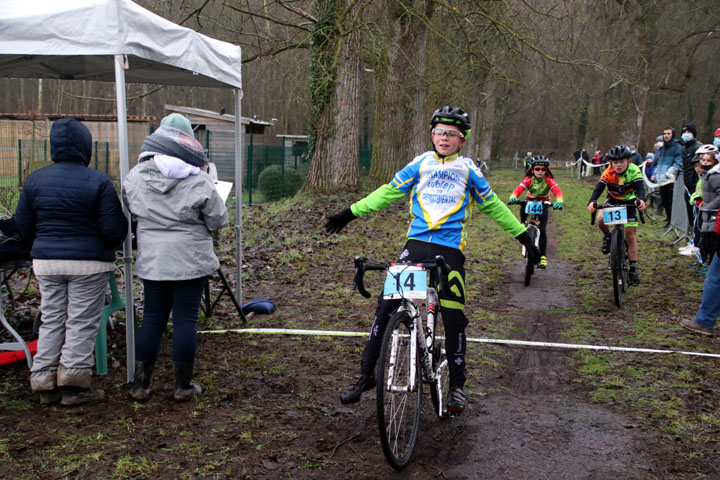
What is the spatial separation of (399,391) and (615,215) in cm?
578

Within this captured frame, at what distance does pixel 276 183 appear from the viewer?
2039 cm

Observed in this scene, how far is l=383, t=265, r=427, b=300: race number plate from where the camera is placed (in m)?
3.90

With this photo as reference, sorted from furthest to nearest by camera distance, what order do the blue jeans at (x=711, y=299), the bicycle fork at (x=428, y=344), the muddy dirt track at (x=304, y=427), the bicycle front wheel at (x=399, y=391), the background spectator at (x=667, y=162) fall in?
1. the background spectator at (x=667, y=162)
2. the blue jeans at (x=711, y=299)
3. the bicycle fork at (x=428, y=344)
4. the muddy dirt track at (x=304, y=427)
5. the bicycle front wheel at (x=399, y=391)

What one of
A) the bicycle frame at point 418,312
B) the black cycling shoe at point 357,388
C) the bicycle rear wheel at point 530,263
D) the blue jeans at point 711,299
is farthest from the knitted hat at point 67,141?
the bicycle rear wheel at point 530,263

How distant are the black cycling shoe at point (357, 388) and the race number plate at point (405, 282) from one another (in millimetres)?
709

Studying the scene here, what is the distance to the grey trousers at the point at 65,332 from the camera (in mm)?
4527

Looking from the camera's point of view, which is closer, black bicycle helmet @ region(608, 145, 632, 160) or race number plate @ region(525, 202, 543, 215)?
black bicycle helmet @ region(608, 145, 632, 160)

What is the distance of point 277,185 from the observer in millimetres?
20406

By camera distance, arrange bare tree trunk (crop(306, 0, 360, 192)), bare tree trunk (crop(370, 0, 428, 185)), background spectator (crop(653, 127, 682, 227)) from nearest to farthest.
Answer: background spectator (crop(653, 127, 682, 227)) → bare tree trunk (crop(306, 0, 360, 192)) → bare tree trunk (crop(370, 0, 428, 185))

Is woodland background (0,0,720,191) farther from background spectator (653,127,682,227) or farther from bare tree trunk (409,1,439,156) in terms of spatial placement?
background spectator (653,127,682,227)

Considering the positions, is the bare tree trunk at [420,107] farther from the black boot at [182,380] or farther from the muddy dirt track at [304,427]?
the black boot at [182,380]

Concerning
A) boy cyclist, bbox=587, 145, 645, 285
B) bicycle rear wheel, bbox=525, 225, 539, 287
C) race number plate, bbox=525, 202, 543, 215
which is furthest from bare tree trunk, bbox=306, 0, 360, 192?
boy cyclist, bbox=587, 145, 645, 285

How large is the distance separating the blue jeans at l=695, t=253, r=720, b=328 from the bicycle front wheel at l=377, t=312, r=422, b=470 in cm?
424

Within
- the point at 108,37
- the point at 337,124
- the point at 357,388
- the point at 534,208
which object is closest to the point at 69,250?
the point at 108,37
